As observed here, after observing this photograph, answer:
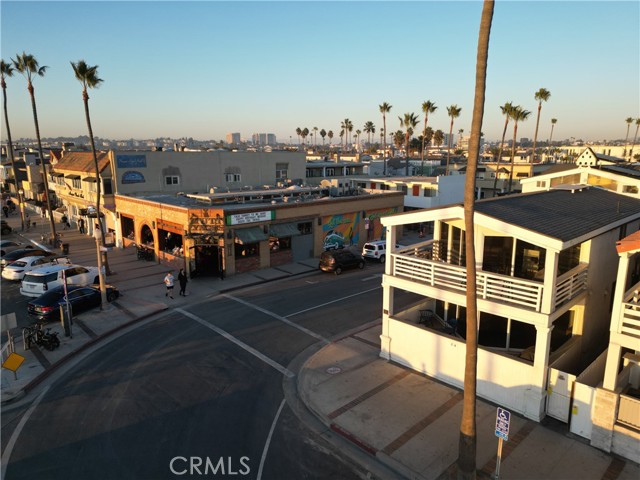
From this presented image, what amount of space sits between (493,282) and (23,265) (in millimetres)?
28964

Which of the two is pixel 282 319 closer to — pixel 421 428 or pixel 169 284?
pixel 169 284

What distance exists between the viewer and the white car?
27533 millimetres

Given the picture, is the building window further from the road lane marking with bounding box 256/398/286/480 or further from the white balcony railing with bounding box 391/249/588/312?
the road lane marking with bounding box 256/398/286/480

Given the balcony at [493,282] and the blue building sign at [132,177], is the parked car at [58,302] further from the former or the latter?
the blue building sign at [132,177]

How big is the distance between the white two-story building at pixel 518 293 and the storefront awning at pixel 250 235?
45.0ft

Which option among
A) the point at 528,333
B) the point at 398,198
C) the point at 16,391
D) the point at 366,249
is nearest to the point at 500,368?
the point at 528,333

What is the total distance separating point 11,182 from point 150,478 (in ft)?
294

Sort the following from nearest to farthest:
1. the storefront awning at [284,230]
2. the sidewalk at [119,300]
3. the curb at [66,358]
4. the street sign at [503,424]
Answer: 1. the street sign at [503,424]
2. the curb at [66,358]
3. the sidewalk at [119,300]
4. the storefront awning at [284,230]

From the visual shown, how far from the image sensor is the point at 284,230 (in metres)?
31.1

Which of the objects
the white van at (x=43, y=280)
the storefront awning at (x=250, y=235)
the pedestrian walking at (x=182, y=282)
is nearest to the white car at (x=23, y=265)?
the white van at (x=43, y=280)

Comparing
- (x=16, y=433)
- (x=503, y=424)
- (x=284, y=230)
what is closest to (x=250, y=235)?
(x=284, y=230)

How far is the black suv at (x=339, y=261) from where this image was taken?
2920 cm

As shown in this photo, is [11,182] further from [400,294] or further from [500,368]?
[500,368]

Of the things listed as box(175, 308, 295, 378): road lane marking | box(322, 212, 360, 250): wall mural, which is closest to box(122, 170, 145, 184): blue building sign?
box(322, 212, 360, 250): wall mural
